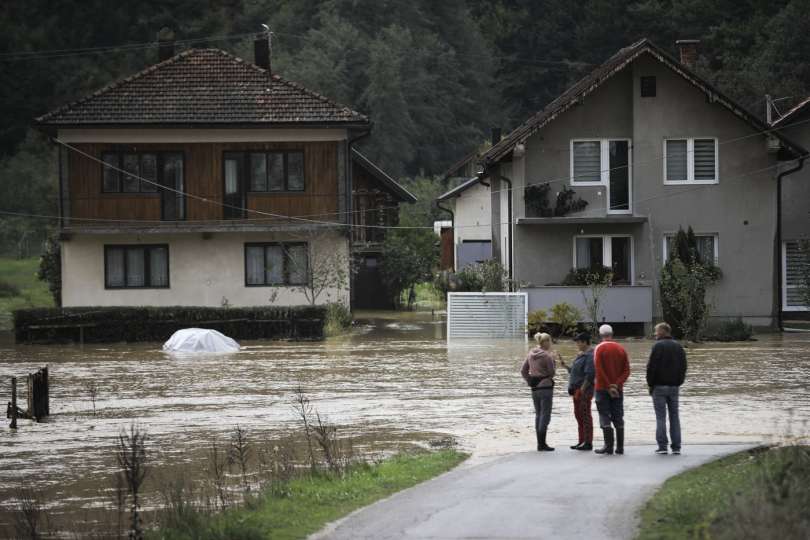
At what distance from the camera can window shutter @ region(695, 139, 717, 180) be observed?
4391cm

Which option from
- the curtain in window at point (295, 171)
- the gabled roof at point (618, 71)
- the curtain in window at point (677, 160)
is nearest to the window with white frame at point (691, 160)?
the curtain in window at point (677, 160)

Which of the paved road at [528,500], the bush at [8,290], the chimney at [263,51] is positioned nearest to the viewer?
the paved road at [528,500]

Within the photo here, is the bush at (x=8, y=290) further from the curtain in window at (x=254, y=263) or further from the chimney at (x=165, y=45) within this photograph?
the curtain in window at (x=254, y=263)

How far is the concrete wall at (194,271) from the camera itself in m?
47.7

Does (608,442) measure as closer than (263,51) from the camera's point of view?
Yes

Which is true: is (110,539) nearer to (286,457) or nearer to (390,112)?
(286,457)

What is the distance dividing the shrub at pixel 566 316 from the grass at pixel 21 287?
2091 centimetres

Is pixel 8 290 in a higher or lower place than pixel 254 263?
lower

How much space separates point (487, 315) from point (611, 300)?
3.67 meters

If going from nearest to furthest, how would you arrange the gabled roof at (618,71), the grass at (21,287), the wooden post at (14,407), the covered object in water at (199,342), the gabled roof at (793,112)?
the wooden post at (14,407), the covered object in water at (199,342), the gabled roof at (618,71), the gabled roof at (793,112), the grass at (21,287)

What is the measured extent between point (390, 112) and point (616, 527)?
8413 cm

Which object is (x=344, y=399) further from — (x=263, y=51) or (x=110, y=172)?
(x=263, y=51)

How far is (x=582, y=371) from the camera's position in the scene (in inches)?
764

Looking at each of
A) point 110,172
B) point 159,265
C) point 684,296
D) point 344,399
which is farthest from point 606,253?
point 344,399
